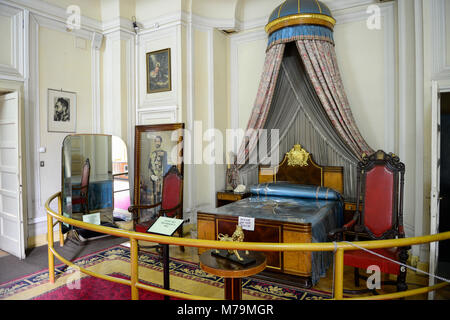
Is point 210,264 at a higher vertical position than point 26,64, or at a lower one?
lower

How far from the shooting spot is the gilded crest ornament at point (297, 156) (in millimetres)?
4691

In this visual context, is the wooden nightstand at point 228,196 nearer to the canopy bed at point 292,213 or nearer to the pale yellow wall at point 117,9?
the canopy bed at point 292,213

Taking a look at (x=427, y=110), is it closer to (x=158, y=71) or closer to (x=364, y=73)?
(x=364, y=73)

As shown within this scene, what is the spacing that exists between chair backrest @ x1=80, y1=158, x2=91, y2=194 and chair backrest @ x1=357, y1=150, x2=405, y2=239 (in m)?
3.85

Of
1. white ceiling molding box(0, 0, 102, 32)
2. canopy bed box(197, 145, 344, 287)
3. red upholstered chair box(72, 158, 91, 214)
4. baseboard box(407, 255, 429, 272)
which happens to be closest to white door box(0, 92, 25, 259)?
red upholstered chair box(72, 158, 91, 214)

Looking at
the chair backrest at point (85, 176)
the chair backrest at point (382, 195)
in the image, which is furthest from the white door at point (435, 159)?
the chair backrest at point (85, 176)

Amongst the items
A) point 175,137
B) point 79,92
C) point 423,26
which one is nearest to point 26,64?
point 79,92

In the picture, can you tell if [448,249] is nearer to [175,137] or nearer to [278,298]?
[278,298]

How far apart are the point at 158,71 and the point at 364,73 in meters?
3.21

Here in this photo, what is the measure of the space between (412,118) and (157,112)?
3722 millimetres

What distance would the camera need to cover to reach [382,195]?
10.3 feet

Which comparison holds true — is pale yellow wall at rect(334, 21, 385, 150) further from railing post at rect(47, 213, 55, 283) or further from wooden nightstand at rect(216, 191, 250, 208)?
railing post at rect(47, 213, 55, 283)

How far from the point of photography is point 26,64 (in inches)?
170
